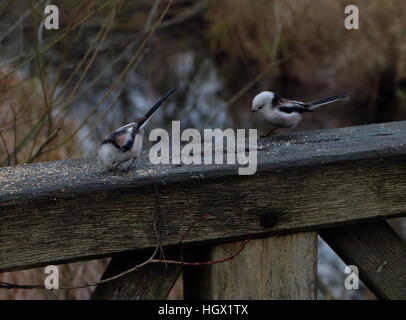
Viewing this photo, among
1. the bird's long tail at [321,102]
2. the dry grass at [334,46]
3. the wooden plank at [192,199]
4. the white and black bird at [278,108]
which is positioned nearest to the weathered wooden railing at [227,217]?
the wooden plank at [192,199]

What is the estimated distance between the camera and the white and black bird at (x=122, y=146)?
5.13ft

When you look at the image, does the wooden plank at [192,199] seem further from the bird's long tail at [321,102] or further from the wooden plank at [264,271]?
the bird's long tail at [321,102]

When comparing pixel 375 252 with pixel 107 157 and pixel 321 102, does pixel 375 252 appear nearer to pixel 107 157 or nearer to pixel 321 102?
pixel 107 157

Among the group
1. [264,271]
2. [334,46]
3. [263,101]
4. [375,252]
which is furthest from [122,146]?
[334,46]

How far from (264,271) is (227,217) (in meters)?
0.16

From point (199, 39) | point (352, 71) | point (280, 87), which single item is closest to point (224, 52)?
point (199, 39)

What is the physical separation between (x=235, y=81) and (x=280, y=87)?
0.73 m

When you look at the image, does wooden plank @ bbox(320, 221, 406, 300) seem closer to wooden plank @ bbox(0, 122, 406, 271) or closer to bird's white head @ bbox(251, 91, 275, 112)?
wooden plank @ bbox(0, 122, 406, 271)

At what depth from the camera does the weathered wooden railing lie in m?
1.34

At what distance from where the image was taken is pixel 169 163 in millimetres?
1531

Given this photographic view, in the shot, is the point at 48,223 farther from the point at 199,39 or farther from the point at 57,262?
the point at 199,39

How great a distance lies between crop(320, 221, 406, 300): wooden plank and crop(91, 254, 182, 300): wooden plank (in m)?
0.40

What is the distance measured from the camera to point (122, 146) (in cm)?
168
